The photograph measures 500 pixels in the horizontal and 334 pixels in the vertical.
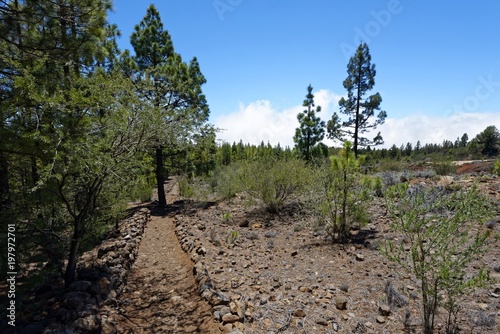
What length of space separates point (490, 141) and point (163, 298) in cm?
4802

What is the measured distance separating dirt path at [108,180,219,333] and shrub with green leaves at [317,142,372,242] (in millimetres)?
3691

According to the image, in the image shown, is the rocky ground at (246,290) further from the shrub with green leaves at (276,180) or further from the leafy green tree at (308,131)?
the leafy green tree at (308,131)

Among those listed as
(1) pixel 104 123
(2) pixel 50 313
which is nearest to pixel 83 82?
(1) pixel 104 123

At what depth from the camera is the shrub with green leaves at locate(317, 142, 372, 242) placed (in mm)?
6918

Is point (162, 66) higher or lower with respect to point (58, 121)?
higher

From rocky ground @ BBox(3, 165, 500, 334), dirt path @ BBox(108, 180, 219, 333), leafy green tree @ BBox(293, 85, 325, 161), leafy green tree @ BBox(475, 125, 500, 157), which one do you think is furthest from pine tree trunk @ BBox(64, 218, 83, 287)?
leafy green tree @ BBox(475, 125, 500, 157)

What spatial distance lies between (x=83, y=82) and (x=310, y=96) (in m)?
18.3

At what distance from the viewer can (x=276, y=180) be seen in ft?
33.3

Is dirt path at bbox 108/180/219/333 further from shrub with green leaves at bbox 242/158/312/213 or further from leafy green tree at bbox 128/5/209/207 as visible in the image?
leafy green tree at bbox 128/5/209/207

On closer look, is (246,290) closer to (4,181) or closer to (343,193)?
(343,193)

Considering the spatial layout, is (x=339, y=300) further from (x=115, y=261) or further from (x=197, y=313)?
(x=115, y=261)

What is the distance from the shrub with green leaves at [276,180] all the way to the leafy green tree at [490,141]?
4011 cm

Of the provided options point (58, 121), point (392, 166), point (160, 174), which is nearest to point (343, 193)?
point (58, 121)

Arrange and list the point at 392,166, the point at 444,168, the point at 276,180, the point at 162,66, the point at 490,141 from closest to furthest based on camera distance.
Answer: the point at 276,180 → the point at 162,66 → the point at 444,168 → the point at 392,166 → the point at 490,141
